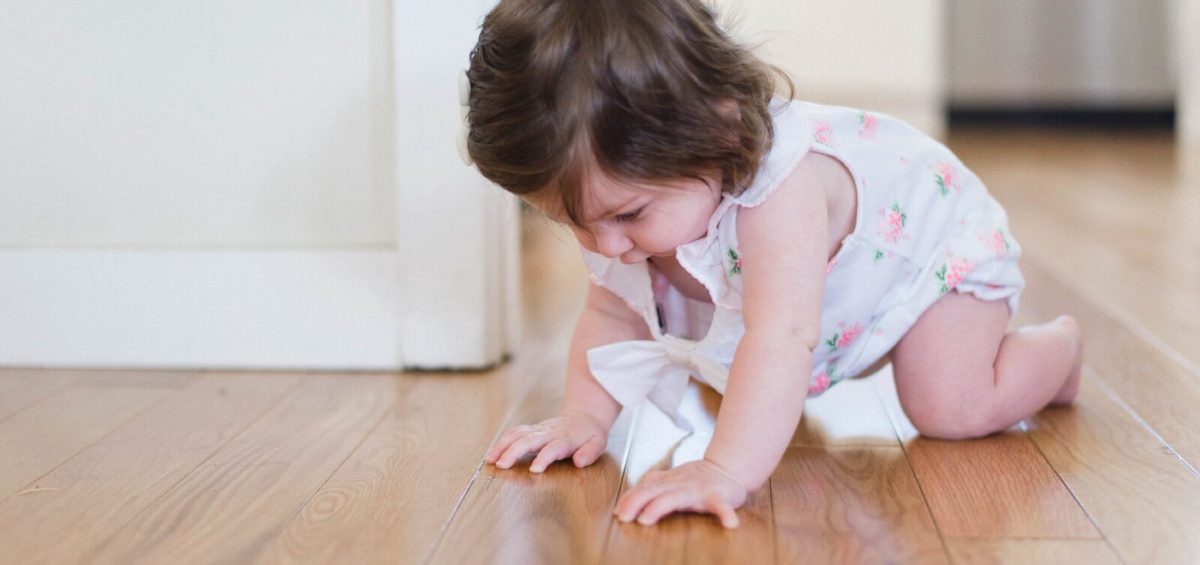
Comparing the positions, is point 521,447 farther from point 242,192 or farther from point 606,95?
point 242,192

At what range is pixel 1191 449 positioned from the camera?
100 centimetres

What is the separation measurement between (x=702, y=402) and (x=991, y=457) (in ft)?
0.96

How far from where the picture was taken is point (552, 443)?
992 millimetres

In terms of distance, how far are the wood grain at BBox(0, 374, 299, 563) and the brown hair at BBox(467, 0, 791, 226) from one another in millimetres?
343

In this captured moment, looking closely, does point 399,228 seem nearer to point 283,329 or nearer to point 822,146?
point 283,329

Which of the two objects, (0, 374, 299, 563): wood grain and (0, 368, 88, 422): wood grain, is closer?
(0, 374, 299, 563): wood grain

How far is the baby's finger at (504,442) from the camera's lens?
3.26 feet

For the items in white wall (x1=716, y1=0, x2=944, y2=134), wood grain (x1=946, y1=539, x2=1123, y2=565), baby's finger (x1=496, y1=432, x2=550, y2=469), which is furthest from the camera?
white wall (x1=716, y1=0, x2=944, y2=134)

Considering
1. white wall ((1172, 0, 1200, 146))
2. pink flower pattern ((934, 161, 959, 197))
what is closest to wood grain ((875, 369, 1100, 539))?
pink flower pattern ((934, 161, 959, 197))

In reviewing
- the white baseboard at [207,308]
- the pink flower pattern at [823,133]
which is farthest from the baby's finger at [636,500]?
the white baseboard at [207,308]

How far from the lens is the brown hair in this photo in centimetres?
83

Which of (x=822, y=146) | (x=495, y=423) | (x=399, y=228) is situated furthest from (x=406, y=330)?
(x=822, y=146)

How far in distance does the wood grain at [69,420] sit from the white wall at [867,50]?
3.12m

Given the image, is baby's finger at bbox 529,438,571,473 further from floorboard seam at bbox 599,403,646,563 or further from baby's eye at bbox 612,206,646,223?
baby's eye at bbox 612,206,646,223
